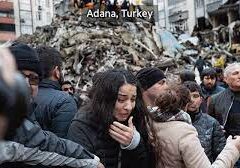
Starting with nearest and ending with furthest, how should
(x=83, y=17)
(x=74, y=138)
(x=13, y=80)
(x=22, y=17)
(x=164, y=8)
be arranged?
(x=13, y=80) → (x=74, y=138) → (x=83, y=17) → (x=164, y=8) → (x=22, y=17)

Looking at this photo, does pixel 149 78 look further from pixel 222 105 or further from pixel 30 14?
pixel 30 14

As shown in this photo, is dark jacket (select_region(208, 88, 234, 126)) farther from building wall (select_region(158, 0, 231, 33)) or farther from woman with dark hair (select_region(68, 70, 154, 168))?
building wall (select_region(158, 0, 231, 33))

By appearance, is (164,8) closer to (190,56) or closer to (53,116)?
(190,56)

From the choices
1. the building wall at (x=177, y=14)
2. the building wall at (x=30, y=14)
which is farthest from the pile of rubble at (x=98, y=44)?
the building wall at (x=30, y=14)

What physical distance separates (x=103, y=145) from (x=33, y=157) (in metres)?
0.74

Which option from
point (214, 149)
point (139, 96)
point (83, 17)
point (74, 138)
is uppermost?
point (83, 17)

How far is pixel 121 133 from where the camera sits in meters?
2.45

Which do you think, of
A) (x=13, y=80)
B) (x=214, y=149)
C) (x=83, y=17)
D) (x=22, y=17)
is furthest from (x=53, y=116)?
(x=22, y=17)

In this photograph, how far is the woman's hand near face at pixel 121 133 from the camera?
2438 millimetres

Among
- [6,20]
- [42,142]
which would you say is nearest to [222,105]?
[42,142]

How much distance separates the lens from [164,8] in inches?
2539

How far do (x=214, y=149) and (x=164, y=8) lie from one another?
61.9 meters

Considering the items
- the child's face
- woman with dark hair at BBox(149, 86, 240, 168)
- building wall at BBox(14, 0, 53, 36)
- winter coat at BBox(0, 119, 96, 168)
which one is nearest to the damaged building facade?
building wall at BBox(14, 0, 53, 36)

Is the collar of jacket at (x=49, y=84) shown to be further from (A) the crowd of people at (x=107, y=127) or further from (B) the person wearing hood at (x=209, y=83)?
(B) the person wearing hood at (x=209, y=83)
